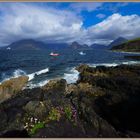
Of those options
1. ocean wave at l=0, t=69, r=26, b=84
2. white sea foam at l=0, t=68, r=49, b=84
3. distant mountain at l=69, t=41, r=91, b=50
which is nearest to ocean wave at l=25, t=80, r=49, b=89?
white sea foam at l=0, t=68, r=49, b=84

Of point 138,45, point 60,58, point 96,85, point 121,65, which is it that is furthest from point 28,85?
point 138,45

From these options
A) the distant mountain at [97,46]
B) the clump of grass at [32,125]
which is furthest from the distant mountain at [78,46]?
the clump of grass at [32,125]

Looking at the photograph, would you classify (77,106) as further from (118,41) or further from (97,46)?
(118,41)

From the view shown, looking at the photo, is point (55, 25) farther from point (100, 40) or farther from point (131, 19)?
point (131, 19)

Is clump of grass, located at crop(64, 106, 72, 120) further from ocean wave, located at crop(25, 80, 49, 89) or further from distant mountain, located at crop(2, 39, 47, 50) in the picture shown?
distant mountain, located at crop(2, 39, 47, 50)

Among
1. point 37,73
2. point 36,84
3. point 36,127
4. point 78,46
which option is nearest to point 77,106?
point 36,127

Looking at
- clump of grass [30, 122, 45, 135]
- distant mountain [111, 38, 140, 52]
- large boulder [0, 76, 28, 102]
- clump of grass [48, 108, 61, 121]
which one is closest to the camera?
clump of grass [30, 122, 45, 135]
